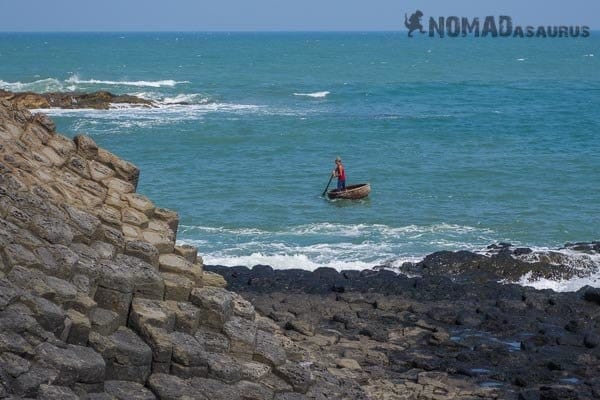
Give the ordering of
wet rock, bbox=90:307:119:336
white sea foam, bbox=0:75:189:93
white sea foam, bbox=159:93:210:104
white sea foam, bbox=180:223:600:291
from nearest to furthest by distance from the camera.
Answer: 1. wet rock, bbox=90:307:119:336
2. white sea foam, bbox=180:223:600:291
3. white sea foam, bbox=159:93:210:104
4. white sea foam, bbox=0:75:189:93

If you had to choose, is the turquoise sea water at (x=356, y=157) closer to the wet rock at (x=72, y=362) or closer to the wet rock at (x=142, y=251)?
the wet rock at (x=142, y=251)

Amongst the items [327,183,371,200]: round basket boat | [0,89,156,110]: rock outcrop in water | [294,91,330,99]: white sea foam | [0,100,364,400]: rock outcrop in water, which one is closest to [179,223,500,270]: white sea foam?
[327,183,371,200]: round basket boat

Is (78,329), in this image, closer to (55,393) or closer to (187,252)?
(55,393)

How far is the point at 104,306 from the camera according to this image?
15414 millimetres

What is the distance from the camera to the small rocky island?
47.5 ft

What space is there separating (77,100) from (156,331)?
173ft

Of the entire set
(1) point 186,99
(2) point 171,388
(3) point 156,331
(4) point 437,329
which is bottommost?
(1) point 186,99

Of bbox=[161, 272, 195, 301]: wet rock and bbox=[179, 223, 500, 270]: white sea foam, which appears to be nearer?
bbox=[161, 272, 195, 301]: wet rock

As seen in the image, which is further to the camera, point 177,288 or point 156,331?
point 177,288

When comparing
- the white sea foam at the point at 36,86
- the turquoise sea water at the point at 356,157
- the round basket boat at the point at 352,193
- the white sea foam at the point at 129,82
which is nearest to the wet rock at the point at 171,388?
the turquoise sea water at the point at 356,157

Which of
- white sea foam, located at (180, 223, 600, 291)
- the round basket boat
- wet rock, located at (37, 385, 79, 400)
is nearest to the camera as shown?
wet rock, located at (37, 385, 79, 400)

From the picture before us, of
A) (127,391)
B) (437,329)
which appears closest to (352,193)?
(437,329)

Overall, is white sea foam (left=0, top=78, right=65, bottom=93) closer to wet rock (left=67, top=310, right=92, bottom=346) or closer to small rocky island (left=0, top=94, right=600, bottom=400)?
small rocky island (left=0, top=94, right=600, bottom=400)

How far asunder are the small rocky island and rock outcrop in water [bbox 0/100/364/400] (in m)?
0.02
